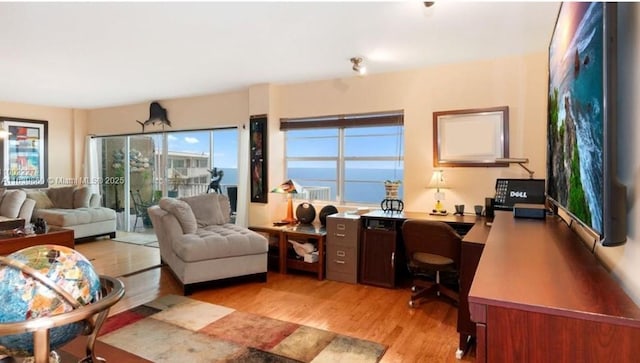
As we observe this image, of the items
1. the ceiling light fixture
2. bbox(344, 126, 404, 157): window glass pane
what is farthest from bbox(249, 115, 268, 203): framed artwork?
the ceiling light fixture

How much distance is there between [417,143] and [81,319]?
377 centimetres

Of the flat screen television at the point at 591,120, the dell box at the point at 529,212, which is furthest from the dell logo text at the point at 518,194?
the flat screen television at the point at 591,120

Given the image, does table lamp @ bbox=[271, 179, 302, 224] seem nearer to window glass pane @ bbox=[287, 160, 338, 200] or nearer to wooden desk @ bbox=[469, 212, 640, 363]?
window glass pane @ bbox=[287, 160, 338, 200]

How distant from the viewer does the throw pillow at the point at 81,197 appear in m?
6.14

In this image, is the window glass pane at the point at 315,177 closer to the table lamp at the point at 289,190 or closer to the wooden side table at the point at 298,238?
the table lamp at the point at 289,190

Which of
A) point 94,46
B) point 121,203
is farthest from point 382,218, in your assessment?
point 121,203

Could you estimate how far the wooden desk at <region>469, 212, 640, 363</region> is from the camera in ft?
2.70

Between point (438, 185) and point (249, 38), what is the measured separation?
2431 mm

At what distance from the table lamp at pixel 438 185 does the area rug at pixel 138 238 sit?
4.37m

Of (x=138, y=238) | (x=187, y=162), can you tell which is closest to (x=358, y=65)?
(x=187, y=162)

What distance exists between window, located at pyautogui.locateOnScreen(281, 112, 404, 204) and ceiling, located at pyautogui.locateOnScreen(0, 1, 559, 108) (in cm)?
60

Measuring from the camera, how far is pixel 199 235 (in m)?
3.87

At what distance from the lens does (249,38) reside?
10.3 feet

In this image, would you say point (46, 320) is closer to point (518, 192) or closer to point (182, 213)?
point (182, 213)
